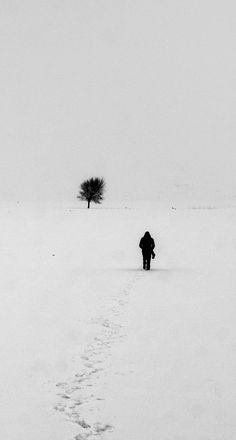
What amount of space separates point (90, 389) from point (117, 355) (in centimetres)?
181

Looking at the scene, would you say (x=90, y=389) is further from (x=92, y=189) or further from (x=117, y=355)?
(x=92, y=189)

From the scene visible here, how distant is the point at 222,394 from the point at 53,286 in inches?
421

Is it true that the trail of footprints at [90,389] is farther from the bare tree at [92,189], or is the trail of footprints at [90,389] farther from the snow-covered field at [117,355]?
the bare tree at [92,189]

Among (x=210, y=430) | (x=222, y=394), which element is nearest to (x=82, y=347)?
(x=222, y=394)

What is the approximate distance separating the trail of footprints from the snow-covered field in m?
0.02

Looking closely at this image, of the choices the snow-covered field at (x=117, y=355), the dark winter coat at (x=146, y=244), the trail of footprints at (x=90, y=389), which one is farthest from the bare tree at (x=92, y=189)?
the trail of footprints at (x=90, y=389)

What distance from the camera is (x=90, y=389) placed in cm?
751

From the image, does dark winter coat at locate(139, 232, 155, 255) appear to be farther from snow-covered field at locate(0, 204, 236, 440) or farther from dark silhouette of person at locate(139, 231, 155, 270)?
snow-covered field at locate(0, 204, 236, 440)

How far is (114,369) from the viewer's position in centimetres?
852

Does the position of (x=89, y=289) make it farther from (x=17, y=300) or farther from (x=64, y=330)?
(x=64, y=330)

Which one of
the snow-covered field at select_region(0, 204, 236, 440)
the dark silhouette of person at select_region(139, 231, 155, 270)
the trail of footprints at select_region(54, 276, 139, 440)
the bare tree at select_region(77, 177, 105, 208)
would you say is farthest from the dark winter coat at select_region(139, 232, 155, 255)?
the bare tree at select_region(77, 177, 105, 208)

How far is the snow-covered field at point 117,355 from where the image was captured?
21.1 ft

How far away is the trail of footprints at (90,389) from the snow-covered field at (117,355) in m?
0.02

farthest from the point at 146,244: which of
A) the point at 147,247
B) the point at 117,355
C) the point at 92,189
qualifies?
the point at 92,189
